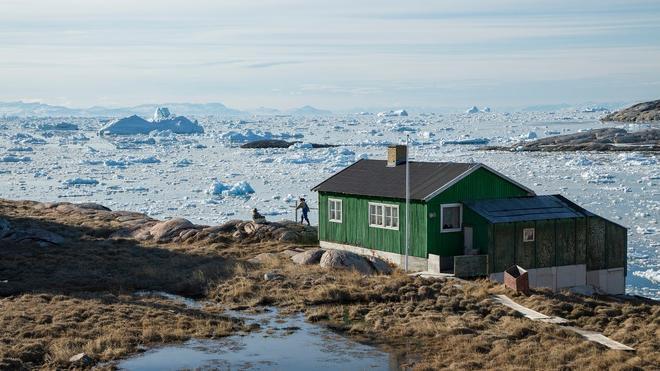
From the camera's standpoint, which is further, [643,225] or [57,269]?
[643,225]

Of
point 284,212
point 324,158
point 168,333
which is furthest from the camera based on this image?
point 324,158

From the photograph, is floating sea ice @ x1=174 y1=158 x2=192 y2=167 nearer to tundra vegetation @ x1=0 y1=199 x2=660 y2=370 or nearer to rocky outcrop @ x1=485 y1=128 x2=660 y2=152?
rocky outcrop @ x1=485 y1=128 x2=660 y2=152

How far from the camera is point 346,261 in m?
25.8

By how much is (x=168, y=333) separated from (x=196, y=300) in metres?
4.30

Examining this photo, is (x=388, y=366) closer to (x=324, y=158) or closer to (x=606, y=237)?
(x=606, y=237)

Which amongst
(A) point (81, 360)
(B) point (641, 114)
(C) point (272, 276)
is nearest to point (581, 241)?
(C) point (272, 276)

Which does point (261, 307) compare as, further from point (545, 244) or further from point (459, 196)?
point (545, 244)

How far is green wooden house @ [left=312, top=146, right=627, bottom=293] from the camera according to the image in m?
25.4

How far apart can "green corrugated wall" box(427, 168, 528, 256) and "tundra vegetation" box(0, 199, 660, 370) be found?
5.96ft

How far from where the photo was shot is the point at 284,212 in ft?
156

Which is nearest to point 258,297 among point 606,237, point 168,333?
point 168,333

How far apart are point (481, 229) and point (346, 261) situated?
4.05 meters

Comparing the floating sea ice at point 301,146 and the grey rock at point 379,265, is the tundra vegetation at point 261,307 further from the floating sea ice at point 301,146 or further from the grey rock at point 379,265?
the floating sea ice at point 301,146

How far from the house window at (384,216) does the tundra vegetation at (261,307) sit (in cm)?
234
